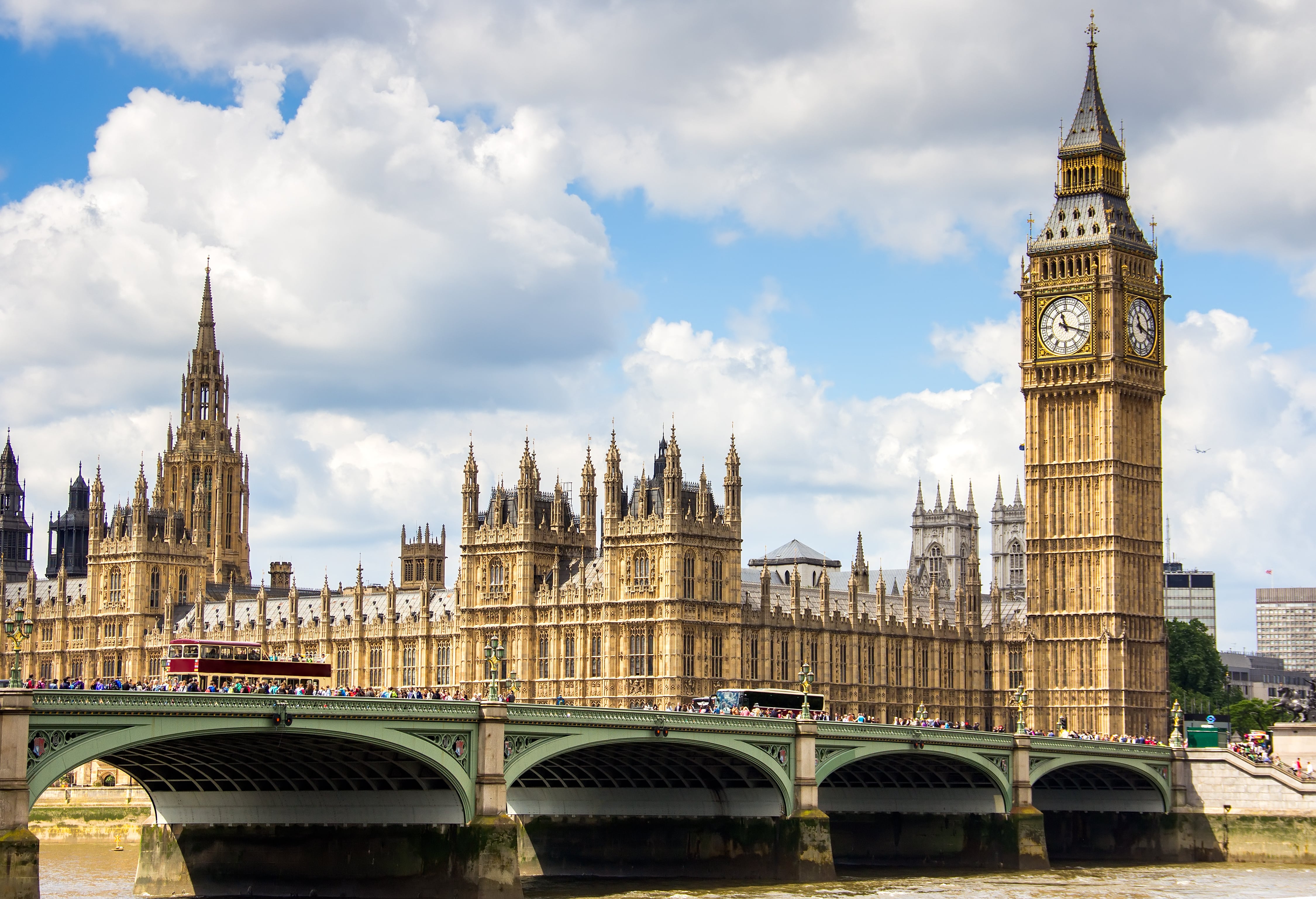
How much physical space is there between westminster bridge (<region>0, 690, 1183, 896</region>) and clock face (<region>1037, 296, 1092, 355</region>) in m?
43.6

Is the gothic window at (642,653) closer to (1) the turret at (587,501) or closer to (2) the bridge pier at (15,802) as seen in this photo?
(1) the turret at (587,501)

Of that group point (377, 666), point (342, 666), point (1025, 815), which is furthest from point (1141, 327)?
point (342, 666)

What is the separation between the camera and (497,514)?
14012 cm

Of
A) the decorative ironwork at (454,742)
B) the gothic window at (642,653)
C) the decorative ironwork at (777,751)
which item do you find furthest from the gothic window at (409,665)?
the decorative ironwork at (454,742)

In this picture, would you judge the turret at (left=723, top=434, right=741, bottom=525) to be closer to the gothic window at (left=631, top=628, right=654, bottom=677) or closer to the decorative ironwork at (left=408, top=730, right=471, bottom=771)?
the gothic window at (left=631, top=628, right=654, bottom=677)

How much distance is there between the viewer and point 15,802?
66.6 metres

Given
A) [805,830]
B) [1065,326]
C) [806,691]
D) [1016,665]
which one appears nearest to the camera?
[805,830]

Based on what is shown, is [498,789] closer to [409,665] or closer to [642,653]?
[642,653]

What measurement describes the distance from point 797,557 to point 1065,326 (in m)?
40.6

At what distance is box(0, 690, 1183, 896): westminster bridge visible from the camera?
2837 inches

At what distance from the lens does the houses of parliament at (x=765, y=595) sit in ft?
435

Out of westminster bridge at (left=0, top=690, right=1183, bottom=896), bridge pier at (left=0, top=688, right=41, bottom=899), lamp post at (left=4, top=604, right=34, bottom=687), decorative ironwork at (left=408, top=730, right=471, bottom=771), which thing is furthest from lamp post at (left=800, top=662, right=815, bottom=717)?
bridge pier at (left=0, top=688, right=41, bottom=899)

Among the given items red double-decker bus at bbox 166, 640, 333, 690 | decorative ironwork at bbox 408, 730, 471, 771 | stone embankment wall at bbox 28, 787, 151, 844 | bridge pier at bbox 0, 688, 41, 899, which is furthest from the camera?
stone embankment wall at bbox 28, 787, 151, 844

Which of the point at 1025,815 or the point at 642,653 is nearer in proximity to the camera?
the point at 1025,815
